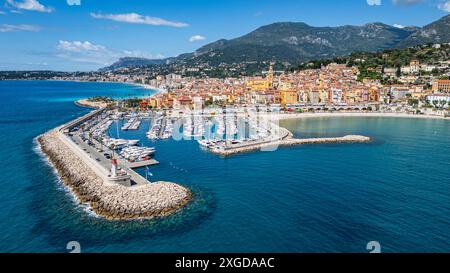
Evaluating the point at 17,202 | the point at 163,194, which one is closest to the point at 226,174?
the point at 163,194

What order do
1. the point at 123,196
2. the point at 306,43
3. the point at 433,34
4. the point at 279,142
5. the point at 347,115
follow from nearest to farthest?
1. the point at 123,196
2. the point at 279,142
3. the point at 347,115
4. the point at 433,34
5. the point at 306,43

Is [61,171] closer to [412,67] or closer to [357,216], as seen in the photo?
[357,216]

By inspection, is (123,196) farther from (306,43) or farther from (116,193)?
(306,43)

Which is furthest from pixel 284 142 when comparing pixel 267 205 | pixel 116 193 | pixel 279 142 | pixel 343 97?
pixel 343 97

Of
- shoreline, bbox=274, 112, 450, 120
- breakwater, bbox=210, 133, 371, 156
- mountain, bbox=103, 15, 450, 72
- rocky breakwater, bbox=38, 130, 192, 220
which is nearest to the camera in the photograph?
rocky breakwater, bbox=38, 130, 192, 220

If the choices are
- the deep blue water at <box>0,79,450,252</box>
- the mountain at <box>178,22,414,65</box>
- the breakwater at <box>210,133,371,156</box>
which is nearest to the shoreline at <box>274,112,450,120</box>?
the breakwater at <box>210,133,371,156</box>

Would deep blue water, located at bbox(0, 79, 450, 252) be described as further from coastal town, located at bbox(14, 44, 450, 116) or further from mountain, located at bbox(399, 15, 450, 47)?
mountain, located at bbox(399, 15, 450, 47)

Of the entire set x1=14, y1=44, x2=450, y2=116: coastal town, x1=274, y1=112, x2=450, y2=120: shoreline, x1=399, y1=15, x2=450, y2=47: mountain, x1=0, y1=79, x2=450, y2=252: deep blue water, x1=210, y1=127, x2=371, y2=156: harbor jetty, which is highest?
x1=399, y1=15, x2=450, y2=47: mountain
